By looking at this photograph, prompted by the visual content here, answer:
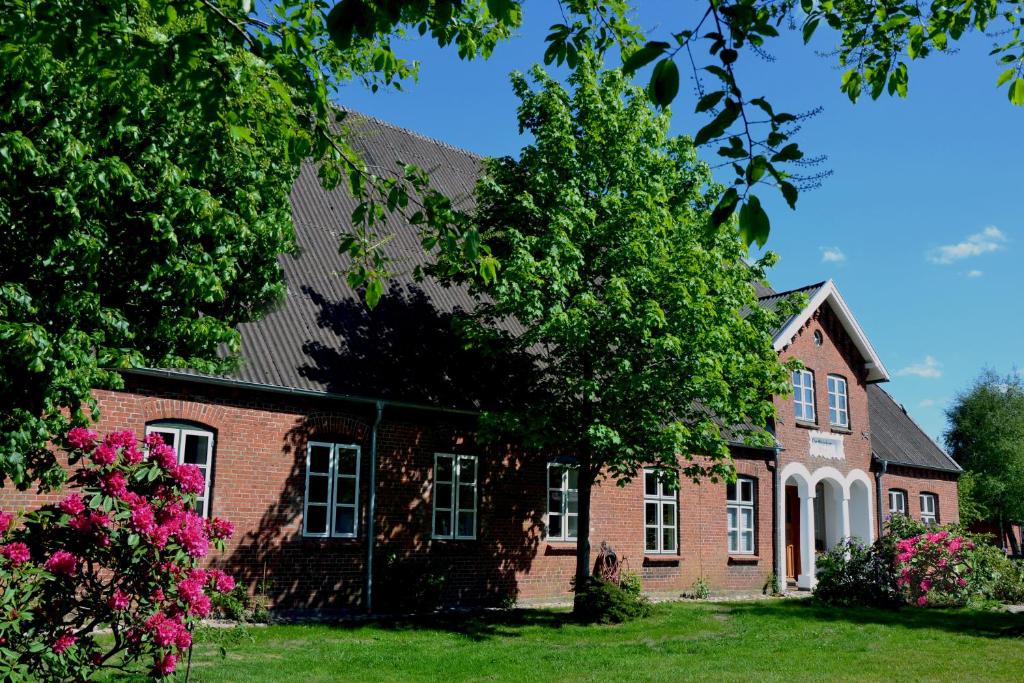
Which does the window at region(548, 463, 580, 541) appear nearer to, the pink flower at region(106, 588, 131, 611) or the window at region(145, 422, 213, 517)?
the window at region(145, 422, 213, 517)

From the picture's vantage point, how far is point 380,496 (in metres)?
14.5

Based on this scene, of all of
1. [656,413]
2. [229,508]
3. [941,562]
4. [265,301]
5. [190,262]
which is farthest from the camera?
[941,562]

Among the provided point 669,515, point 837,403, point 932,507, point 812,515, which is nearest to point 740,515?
point 669,515

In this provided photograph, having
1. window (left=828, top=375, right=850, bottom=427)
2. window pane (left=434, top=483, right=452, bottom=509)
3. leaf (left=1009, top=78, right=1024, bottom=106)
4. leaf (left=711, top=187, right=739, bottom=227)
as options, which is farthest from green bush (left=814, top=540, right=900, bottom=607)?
leaf (left=711, top=187, right=739, bottom=227)

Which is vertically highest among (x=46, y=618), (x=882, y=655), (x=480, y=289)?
(x=480, y=289)

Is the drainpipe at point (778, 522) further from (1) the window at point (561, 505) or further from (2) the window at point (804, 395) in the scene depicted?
(1) the window at point (561, 505)

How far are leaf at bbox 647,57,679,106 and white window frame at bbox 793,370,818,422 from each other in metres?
19.5

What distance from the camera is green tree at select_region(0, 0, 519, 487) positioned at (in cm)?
605

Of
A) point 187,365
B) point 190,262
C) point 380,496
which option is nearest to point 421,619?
point 380,496

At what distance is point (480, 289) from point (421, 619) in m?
5.45

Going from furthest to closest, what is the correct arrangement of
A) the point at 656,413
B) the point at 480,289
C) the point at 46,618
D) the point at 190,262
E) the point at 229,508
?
the point at 480,289 < the point at 656,413 < the point at 229,508 < the point at 190,262 < the point at 46,618

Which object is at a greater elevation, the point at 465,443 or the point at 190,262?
the point at 190,262

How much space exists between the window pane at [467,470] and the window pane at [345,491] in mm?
2146

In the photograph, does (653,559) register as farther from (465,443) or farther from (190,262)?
(190,262)
